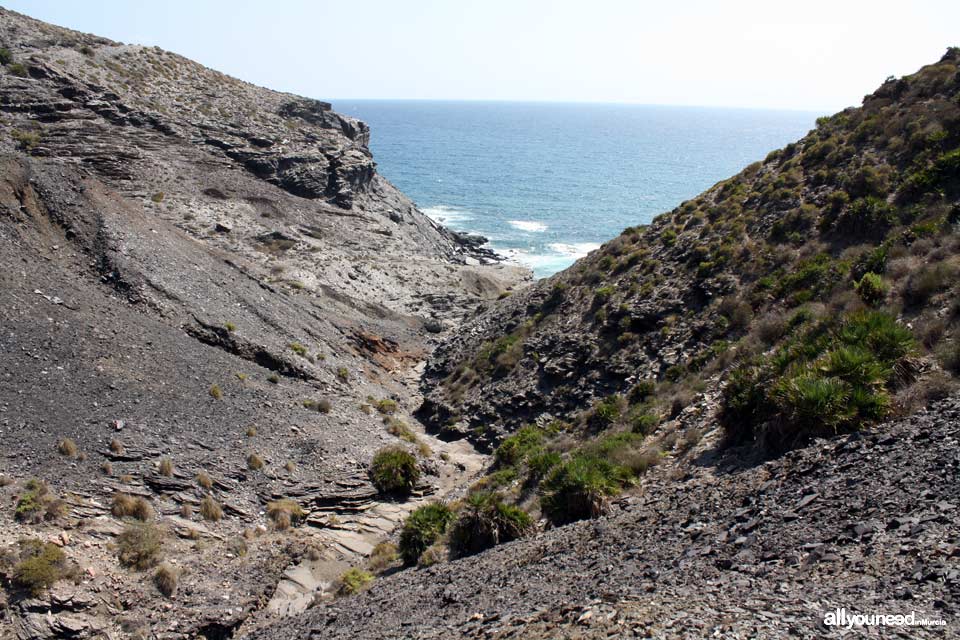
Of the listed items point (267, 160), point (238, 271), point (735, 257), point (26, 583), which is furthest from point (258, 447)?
point (267, 160)

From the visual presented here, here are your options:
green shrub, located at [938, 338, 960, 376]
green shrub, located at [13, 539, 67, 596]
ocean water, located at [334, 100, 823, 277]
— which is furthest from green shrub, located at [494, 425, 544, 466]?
ocean water, located at [334, 100, 823, 277]

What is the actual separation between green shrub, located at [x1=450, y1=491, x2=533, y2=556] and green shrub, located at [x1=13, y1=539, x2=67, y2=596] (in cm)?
897

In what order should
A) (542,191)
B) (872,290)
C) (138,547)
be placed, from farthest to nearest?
(542,191), (872,290), (138,547)

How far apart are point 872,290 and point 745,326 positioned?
587 centimetres

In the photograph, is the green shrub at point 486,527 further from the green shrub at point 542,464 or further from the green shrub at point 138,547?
the green shrub at point 138,547

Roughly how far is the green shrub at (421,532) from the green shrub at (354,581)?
1.18m

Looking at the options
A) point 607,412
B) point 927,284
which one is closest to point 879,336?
point 927,284

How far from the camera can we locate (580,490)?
1644 centimetres

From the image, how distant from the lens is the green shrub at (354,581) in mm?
16703

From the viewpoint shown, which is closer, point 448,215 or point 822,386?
point 822,386

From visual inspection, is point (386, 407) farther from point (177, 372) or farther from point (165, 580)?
point (165, 580)

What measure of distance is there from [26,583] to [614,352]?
2227 cm

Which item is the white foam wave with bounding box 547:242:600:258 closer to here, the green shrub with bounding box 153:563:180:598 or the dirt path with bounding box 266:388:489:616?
the dirt path with bounding box 266:388:489:616

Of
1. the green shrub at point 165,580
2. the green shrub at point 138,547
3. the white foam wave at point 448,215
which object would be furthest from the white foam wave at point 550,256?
the green shrub at point 165,580
